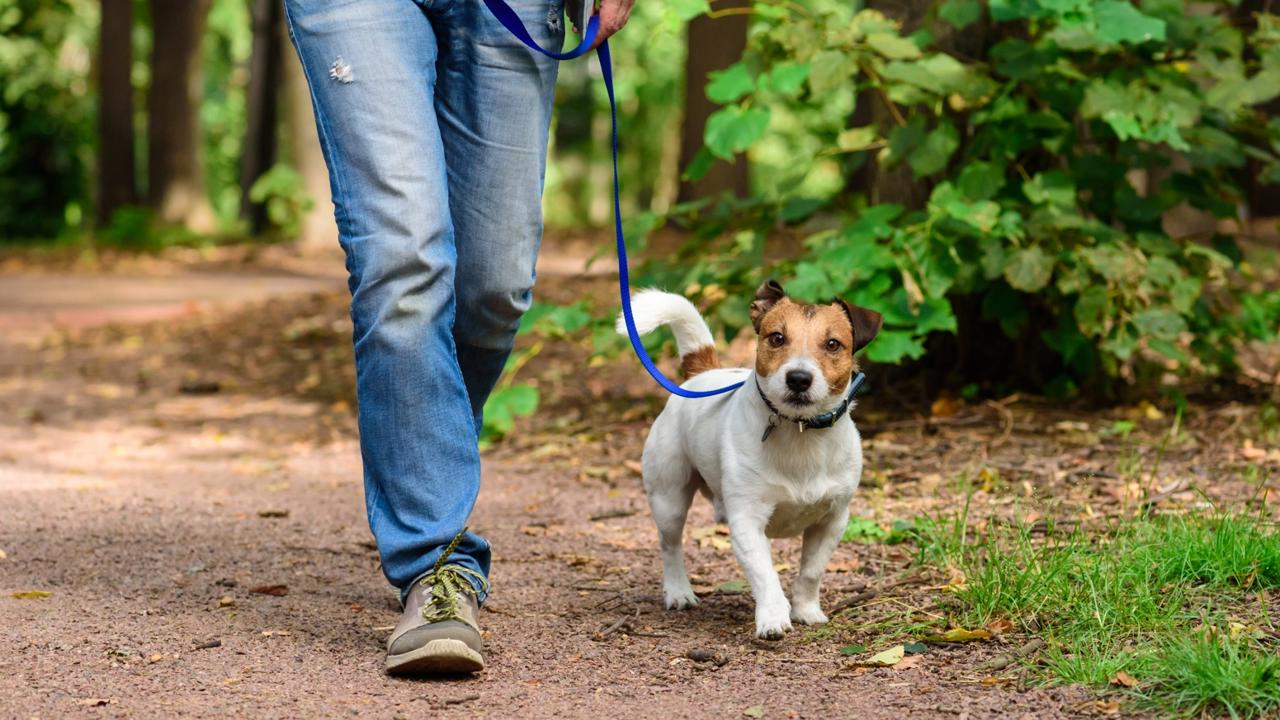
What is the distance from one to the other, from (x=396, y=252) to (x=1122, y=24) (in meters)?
3.35

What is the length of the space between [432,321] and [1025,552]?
5.70 feet

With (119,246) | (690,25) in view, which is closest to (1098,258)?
(690,25)

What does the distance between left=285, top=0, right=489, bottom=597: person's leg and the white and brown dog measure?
0.74 meters

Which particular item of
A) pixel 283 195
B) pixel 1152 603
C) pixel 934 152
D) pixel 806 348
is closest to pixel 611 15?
pixel 806 348

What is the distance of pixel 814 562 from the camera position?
12.5 ft

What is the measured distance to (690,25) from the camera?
14156mm

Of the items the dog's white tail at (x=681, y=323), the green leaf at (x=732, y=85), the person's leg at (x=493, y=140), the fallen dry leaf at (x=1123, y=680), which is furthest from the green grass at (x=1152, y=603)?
the green leaf at (x=732, y=85)

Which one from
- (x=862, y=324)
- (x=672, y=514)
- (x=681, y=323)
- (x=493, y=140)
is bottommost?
(x=672, y=514)

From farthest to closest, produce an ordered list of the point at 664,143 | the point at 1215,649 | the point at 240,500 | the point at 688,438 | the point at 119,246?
the point at 664,143
the point at 119,246
the point at 240,500
the point at 688,438
the point at 1215,649

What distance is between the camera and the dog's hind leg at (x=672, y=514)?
13.3 ft

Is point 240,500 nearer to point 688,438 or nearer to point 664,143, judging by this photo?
point 688,438

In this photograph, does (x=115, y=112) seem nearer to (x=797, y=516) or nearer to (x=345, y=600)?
(x=345, y=600)

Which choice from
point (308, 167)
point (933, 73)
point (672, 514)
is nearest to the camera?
point (672, 514)

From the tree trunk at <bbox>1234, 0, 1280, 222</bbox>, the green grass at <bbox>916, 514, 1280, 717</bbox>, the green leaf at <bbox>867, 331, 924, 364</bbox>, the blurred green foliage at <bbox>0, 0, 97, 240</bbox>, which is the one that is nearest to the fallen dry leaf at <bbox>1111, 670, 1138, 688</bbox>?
the green grass at <bbox>916, 514, 1280, 717</bbox>
